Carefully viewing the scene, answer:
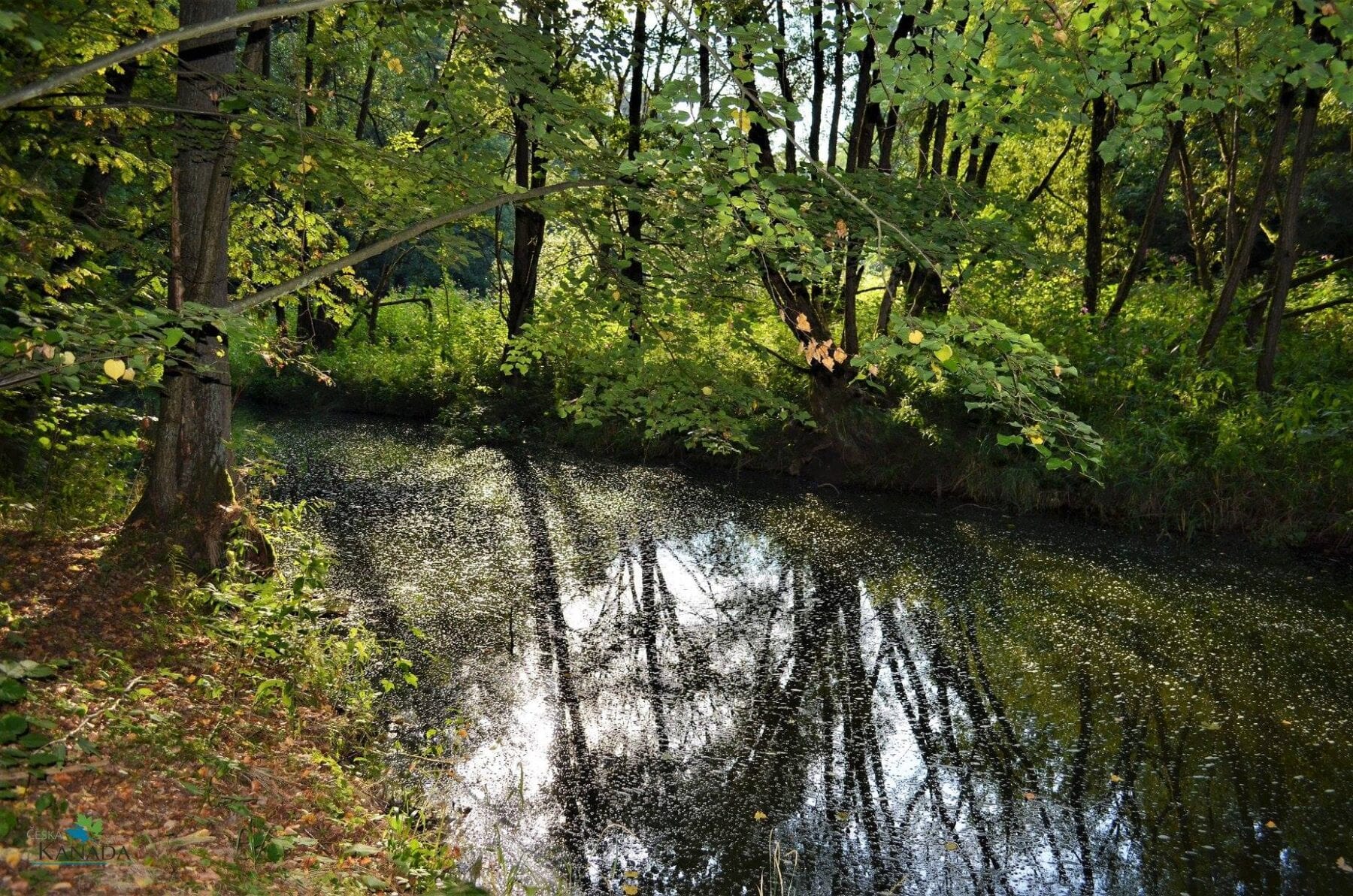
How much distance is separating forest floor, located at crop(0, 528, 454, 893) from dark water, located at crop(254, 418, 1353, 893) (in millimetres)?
701

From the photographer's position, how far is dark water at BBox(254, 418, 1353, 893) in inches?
167

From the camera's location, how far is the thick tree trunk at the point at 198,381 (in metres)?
5.14

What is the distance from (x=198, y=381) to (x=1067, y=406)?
356 inches

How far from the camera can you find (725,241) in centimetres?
521

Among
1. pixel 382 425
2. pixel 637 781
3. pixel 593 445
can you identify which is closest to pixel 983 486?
pixel 593 445

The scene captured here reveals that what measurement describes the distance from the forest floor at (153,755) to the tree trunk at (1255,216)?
407 inches

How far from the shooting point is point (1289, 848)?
431cm

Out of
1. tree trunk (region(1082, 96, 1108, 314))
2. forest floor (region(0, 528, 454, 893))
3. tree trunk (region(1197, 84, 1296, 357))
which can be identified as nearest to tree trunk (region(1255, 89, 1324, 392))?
tree trunk (region(1197, 84, 1296, 357))

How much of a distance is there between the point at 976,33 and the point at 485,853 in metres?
3.91

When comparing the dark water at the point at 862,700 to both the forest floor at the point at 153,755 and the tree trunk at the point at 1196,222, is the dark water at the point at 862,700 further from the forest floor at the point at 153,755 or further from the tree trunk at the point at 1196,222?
the tree trunk at the point at 1196,222

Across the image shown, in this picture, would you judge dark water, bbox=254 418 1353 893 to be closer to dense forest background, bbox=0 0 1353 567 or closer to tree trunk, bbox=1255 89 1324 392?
dense forest background, bbox=0 0 1353 567

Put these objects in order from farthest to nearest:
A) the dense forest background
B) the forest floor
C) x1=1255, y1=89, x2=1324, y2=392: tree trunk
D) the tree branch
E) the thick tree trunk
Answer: x1=1255, y1=89, x2=1324, y2=392: tree trunk, the thick tree trunk, the dense forest background, the forest floor, the tree branch

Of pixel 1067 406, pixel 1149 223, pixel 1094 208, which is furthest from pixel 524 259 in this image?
pixel 1149 223

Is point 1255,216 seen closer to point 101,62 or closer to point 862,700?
point 862,700
